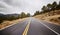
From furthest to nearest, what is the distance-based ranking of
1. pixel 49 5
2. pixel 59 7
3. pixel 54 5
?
pixel 49 5 < pixel 54 5 < pixel 59 7

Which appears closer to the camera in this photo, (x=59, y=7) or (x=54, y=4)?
(x=59, y=7)

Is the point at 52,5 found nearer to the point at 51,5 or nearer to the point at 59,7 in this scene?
the point at 51,5

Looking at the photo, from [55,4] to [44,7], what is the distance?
2712cm

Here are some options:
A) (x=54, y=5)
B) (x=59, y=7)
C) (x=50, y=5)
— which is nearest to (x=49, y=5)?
(x=50, y=5)

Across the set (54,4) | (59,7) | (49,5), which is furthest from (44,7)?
(59,7)

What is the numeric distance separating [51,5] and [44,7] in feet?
67.1

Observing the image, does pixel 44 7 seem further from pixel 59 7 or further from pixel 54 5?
pixel 59 7

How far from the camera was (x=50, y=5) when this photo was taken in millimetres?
134875

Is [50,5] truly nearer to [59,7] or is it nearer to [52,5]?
[52,5]

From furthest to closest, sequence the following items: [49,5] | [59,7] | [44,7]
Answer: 1. [44,7]
2. [49,5]
3. [59,7]

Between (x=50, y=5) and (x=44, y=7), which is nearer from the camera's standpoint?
(x=50, y=5)

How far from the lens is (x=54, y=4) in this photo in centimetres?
12756

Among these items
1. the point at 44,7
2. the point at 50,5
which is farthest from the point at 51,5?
the point at 44,7

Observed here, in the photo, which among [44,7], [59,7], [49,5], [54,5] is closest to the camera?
[59,7]
